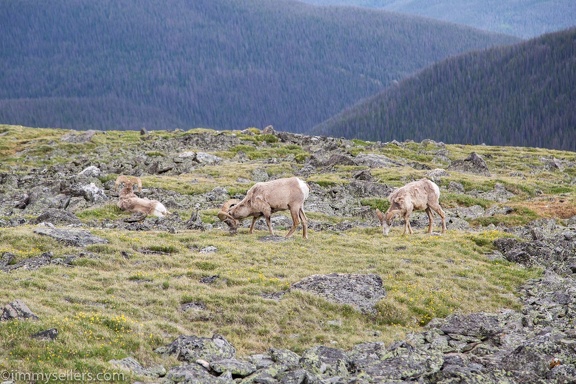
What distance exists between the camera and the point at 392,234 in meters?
30.2

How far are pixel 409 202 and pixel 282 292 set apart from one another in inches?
460

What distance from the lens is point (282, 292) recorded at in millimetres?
20156

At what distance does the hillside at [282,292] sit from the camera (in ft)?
48.0

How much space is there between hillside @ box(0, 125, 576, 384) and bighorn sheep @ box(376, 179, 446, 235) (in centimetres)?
99

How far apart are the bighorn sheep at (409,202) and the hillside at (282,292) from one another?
39.0 inches

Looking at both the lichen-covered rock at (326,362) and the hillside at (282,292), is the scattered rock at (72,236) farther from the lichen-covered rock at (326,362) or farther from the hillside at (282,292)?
the lichen-covered rock at (326,362)

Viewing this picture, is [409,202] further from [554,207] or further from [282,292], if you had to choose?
[554,207]

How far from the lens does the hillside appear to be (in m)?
14.6

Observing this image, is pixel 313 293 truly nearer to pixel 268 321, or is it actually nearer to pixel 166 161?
pixel 268 321

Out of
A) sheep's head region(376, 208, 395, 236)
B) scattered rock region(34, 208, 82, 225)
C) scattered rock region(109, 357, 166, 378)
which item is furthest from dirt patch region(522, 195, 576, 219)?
scattered rock region(109, 357, 166, 378)

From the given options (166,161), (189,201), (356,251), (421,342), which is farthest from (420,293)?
(166,161)

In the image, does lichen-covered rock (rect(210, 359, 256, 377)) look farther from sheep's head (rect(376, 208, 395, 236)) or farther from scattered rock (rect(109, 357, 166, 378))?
sheep's head (rect(376, 208, 395, 236))

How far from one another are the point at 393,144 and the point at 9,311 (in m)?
68.5

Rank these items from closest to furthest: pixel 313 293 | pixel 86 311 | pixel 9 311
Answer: pixel 9 311, pixel 86 311, pixel 313 293
